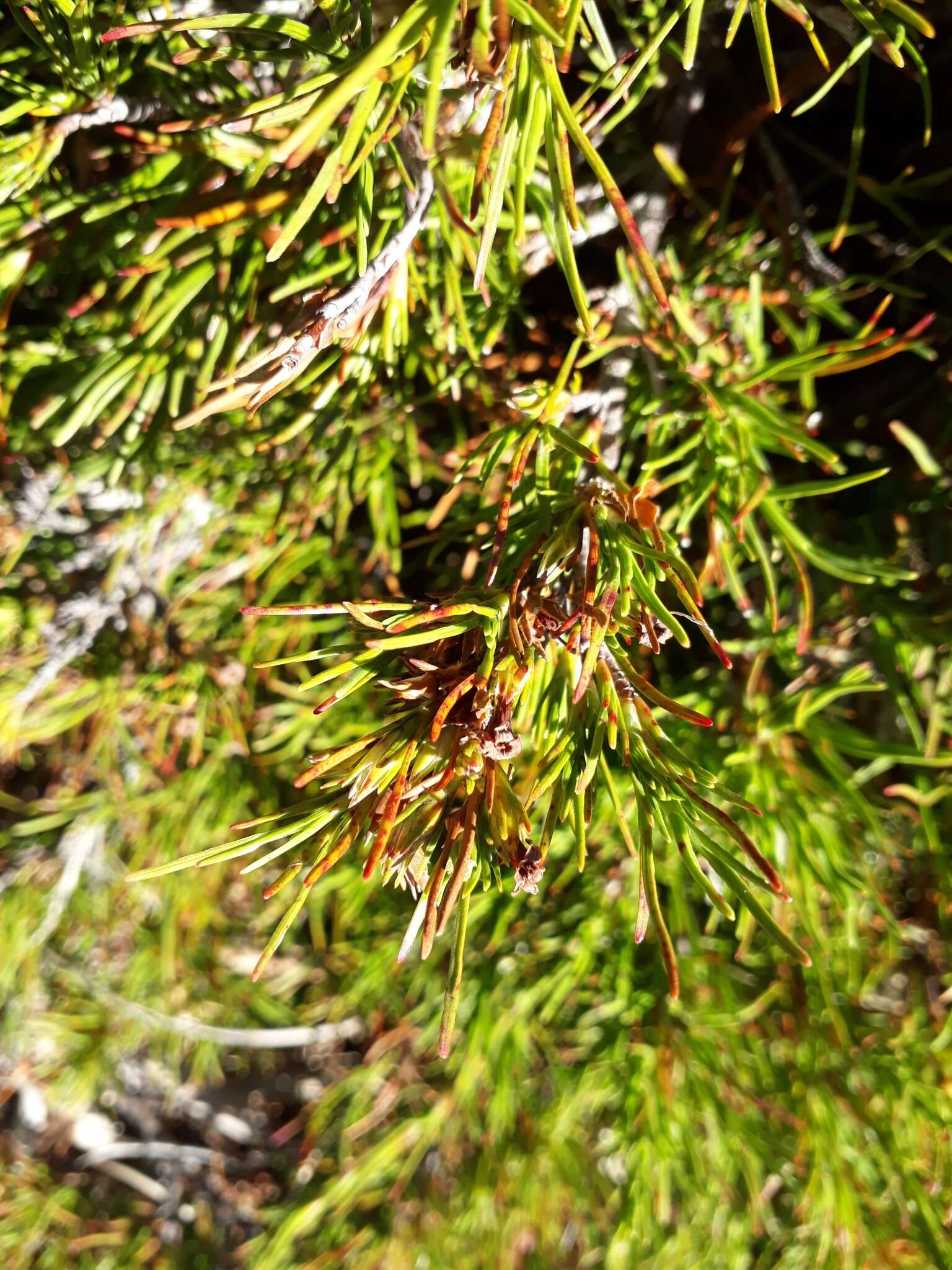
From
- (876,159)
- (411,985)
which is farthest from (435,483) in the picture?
(411,985)

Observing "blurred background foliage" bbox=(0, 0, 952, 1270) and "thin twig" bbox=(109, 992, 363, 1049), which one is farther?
"thin twig" bbox=(109, 992, 363, 1049)

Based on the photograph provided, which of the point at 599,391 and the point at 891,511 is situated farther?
the point at 891,511

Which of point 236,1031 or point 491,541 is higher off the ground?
point 491,541

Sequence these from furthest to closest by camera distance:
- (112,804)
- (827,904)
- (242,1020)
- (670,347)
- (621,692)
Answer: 1. (242,1020)
2. (112,804)
3. (827,904)
4. (670,347)
5. (621,692)

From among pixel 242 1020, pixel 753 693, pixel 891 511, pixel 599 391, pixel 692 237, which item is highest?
pixel 692 237

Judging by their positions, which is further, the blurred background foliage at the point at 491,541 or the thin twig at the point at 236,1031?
the thin twig at the point at 236,1031

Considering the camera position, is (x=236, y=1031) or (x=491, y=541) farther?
(x=236, y=1031)

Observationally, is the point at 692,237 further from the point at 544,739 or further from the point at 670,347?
the point at 544,739

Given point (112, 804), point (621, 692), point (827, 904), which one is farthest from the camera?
point (112, 804)
